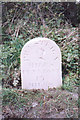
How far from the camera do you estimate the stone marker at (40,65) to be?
2955 mm

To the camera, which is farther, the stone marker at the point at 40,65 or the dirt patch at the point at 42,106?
the stone marker at the point at 40,65

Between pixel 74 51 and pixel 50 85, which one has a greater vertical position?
pixel 74 51

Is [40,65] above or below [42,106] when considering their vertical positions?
above

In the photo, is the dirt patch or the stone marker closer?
the dirt patch

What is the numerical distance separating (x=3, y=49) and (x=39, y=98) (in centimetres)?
176

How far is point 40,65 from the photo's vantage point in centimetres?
299

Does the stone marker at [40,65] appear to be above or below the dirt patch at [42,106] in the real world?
above

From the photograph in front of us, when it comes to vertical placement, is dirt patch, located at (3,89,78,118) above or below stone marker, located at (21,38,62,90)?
below

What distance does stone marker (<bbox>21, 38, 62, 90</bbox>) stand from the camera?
296 centimetres

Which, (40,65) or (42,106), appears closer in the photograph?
(42,106)

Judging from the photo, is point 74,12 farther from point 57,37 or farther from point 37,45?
point 37,45

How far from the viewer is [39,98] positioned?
8.15ft

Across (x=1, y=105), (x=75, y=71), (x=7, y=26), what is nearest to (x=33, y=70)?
(x=1, y=105)

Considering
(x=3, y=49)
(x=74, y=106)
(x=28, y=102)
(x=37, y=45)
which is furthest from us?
(x=3, y=49)
